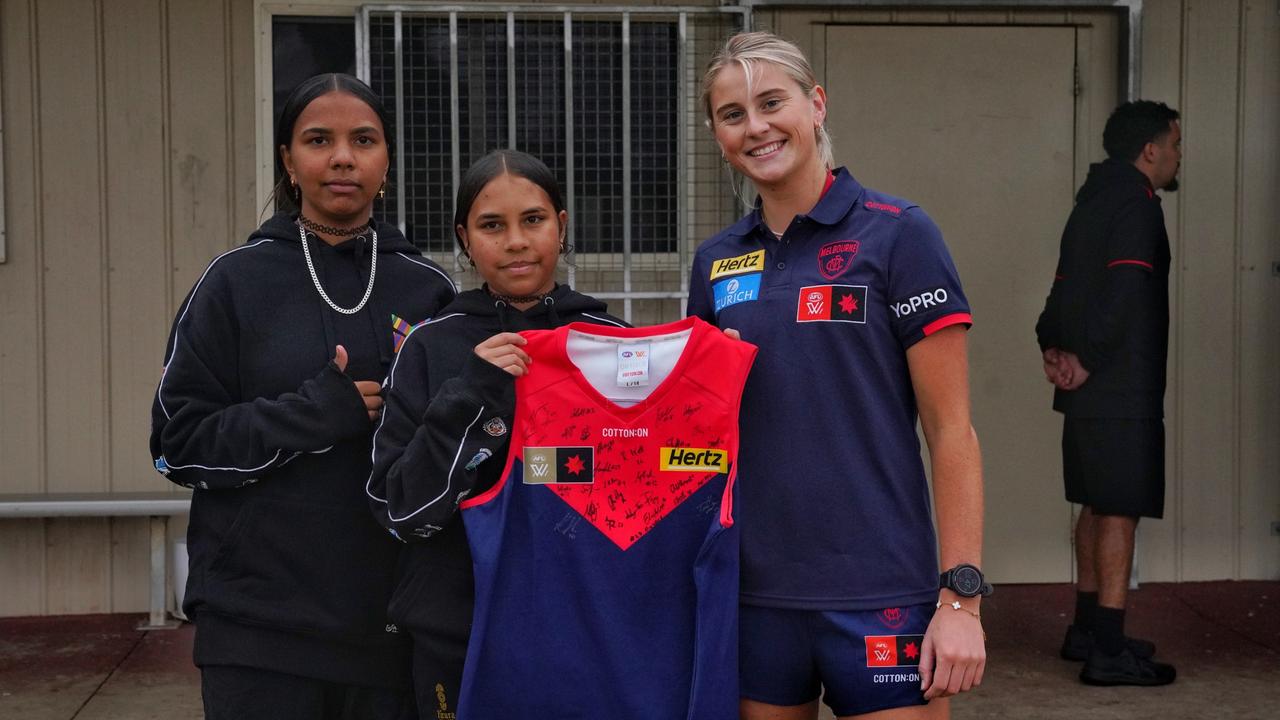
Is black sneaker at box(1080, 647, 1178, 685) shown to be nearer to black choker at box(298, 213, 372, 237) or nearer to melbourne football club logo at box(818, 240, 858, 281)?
melbourne football club logo at box(818, 240, 858, 281)

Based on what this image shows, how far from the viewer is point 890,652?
216cm

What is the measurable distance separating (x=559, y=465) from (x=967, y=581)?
2.28 ft

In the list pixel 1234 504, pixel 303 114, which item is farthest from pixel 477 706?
pixel 1234 504

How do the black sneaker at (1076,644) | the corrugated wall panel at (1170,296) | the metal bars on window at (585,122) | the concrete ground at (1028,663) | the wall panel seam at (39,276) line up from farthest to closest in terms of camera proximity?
the corrugated wall panel at (1170,296) < the wall panel seam at (39,276) < the metal bars on window at (585,122) < the black sneaker at (1076,644) < the concrete ground at (1028,663)

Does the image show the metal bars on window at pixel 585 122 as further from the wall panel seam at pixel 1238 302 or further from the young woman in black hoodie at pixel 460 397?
the young woman in black hoodie at pixel 460 397

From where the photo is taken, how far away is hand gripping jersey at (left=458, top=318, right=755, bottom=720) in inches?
87.0

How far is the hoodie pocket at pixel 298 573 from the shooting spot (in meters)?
2.35

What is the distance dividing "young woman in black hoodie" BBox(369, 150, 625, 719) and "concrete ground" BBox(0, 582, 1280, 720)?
102 inches

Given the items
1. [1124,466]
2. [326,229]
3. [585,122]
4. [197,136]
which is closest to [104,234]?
[197,136]

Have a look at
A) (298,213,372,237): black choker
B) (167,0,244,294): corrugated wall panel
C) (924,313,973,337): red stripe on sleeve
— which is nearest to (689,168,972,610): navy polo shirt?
(924,313,973,337): red stripe on sleeve

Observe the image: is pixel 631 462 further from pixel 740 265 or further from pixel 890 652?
pixel 890 652

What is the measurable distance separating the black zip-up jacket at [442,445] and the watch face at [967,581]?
773mm

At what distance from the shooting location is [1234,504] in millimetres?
5996

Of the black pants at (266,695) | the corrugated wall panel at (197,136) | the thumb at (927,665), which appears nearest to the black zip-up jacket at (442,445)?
the black pants at (266,695)
